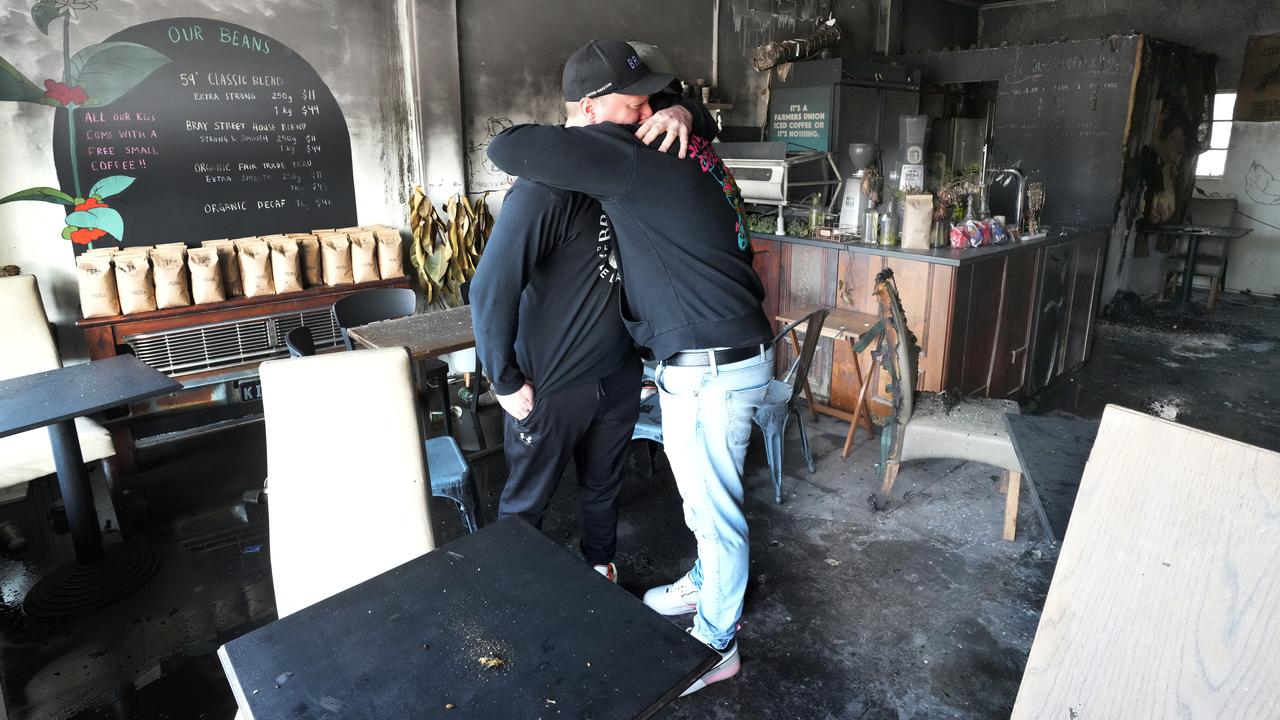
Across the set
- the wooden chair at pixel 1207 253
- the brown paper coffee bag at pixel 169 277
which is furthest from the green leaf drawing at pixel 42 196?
the wooden chair at pixel 1207 253

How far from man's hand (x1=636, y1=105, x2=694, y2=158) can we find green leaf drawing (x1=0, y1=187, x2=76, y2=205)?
12.0ft

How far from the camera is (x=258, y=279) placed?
4262 mm

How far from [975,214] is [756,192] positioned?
129 centimetres

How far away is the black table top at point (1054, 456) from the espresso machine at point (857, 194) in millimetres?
2520

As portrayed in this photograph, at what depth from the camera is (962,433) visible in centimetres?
308

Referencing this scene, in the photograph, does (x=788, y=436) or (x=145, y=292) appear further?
(x=788, y=436)

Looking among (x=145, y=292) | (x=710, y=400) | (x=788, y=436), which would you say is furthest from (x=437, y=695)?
(x=145, y=292)

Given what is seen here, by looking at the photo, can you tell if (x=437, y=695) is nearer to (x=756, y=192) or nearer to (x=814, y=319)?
(x=814, y=319)

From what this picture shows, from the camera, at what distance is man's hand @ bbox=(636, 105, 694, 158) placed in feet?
6.31

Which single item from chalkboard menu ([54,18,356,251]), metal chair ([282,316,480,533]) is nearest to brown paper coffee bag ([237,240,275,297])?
chalkboard menu ([54,18,356,251])

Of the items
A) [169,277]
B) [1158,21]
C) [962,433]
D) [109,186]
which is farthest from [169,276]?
[1158,21]

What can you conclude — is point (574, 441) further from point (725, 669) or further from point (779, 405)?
point (779, 405)

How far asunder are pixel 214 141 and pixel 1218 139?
30.0ft

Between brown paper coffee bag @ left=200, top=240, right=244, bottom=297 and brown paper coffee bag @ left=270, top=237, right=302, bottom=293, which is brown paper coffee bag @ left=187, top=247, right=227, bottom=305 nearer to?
brown paper coffee bag @ left=200, top=240, right=244, bottom=297
